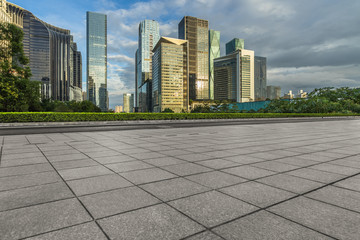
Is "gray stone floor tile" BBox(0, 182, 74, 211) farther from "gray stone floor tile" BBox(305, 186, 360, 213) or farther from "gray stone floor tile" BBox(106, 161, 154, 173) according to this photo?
"gray stone floor tile" BBox(305, 186, 360, 213)

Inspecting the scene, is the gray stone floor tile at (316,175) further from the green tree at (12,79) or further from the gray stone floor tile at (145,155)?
→ the green tree at (12,79)

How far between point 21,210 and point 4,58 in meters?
37.7

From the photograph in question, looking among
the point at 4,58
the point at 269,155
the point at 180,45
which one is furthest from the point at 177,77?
the point at 269,155

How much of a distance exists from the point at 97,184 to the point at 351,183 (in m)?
4.74

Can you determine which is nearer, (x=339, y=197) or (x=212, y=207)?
(x=212, y=207)

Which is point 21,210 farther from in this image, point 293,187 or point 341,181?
point 341,181

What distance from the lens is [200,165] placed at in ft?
18.1

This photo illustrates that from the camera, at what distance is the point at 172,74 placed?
17050cm

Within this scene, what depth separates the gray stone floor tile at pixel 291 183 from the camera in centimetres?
379

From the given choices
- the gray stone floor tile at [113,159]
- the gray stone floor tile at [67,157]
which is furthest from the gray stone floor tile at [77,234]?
the gray stone floor tile at [67,157]

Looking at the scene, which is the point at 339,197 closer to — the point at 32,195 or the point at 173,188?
the point at 173,188

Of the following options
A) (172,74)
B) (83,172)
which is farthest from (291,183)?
(172,74)

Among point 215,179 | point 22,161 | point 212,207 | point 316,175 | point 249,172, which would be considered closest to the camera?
point 212,207

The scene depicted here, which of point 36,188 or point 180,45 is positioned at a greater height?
point 180,45
